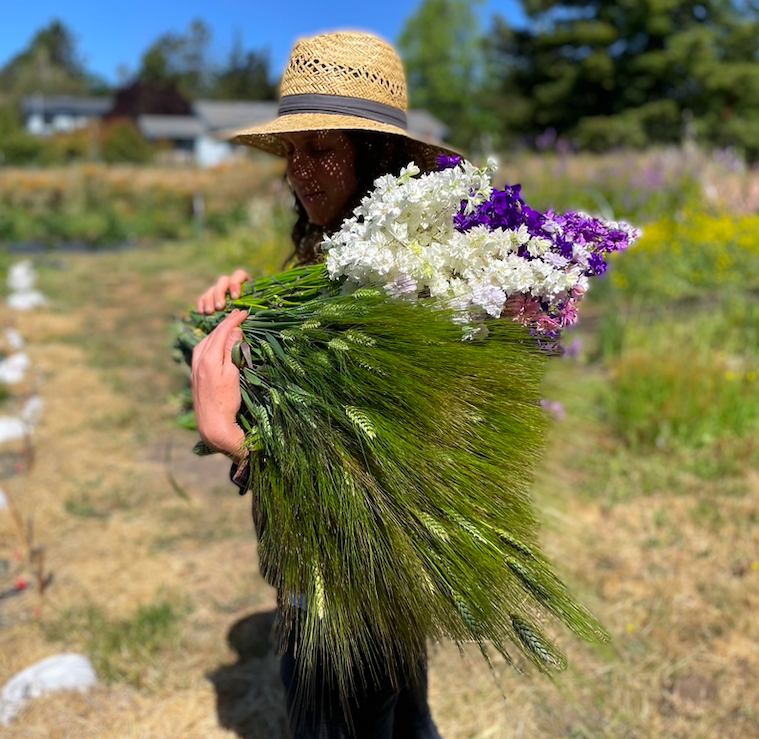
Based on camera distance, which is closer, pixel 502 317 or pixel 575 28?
pixel 502 317

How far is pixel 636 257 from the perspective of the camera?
252 inches

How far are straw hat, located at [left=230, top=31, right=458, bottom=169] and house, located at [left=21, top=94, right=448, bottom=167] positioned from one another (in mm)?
46991

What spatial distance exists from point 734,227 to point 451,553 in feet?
20.3

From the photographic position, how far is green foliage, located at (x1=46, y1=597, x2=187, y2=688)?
100 inches

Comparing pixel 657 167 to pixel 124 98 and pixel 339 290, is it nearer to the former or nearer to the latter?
pixel 339 290

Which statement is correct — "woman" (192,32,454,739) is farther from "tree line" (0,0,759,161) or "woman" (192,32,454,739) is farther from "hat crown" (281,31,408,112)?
"tree line" (0,0,759,161)

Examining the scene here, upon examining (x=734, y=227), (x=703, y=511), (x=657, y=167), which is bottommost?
(x=703, y=511)

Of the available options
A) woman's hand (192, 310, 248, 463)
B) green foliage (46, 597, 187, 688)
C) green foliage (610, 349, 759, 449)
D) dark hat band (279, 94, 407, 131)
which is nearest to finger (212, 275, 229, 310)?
woman's hand (192, 310, 248, 463)

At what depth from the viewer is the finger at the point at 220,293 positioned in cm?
172

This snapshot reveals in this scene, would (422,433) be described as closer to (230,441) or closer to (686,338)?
(230,441)

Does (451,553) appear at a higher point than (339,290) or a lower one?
lower

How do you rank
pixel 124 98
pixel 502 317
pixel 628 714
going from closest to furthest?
pixel 502 317 < pixel 628 714 < pixel 124 98

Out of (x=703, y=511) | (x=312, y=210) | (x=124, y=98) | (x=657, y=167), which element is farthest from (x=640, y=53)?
(x=124, y=98)

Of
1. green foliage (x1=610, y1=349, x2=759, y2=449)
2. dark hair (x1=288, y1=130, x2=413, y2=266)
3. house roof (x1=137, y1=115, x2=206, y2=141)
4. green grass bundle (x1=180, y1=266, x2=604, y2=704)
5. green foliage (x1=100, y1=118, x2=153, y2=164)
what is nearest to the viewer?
green grass bundle (x1=180, y1=266, x2=604, y2=704)
